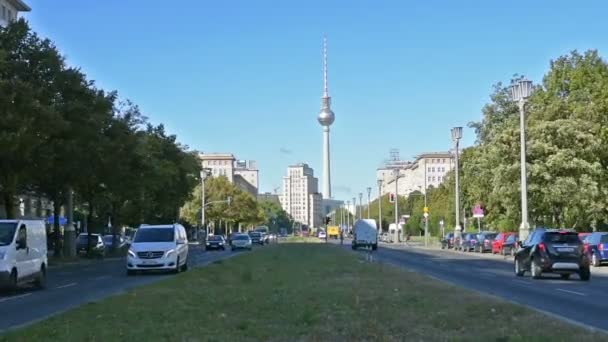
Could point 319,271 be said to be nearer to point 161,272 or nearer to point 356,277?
point 356,277

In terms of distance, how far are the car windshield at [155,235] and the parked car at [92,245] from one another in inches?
853

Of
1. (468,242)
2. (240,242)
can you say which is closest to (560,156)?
(468,242)

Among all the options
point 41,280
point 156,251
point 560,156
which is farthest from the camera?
point 560,156

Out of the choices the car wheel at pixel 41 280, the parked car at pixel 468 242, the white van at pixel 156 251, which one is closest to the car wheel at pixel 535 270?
the white van at pixel 156 251

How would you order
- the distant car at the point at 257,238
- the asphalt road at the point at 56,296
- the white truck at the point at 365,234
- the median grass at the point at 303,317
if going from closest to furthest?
the median grass at the point at 303,317 < the asphalt road at the point at 56,296 < the white truck at the point at 365,234 < the distant car at the point at 257,238

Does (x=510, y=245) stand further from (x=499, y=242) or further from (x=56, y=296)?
(x=56, y=296)

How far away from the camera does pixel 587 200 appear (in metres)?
59.4

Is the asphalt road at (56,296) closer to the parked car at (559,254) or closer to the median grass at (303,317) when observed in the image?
the median grass at (303,317)

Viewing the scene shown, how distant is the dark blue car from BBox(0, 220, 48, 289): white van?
2722cm

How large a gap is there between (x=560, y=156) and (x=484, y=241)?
953 cm

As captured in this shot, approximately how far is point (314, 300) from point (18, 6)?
90.3 m

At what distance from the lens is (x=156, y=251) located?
3347 cm

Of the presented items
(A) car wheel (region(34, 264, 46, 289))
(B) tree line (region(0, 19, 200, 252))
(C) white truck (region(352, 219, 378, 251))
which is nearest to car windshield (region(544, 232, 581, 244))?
(A) car wheel (region(34, 264, 46, 289))

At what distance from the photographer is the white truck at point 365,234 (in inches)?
3007
